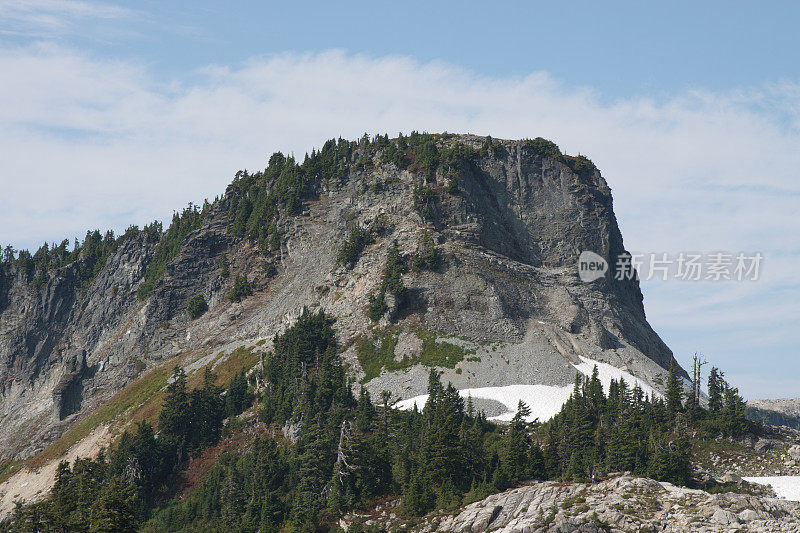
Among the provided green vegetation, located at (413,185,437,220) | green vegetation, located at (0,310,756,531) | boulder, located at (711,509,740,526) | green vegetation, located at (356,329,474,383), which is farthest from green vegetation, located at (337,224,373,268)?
boulder, located at (711,509,740,526)

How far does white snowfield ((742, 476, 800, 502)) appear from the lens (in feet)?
343

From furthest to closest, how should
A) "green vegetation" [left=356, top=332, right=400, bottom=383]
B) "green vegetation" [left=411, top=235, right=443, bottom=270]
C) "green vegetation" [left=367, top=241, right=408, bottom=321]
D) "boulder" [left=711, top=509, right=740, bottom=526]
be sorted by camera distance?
"green vegetation" [left=411, top=235, right=443, bottom=270]
"green vegetation" [left=367, top=241, right=408, bottom=321]
"green vegetation" [left=356, top=332, right=400, bottom=383]
"boulder" [left=711, top=509, right=740, bottom=526]

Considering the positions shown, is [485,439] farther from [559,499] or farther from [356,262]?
[356,262]

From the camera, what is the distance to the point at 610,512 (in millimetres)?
88062

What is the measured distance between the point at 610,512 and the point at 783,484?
3445cm

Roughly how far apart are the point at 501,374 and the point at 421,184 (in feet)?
A: 204

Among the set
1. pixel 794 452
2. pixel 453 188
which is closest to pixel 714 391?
pixel 794 452

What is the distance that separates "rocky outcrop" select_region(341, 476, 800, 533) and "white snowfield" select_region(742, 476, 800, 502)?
46.8 ft

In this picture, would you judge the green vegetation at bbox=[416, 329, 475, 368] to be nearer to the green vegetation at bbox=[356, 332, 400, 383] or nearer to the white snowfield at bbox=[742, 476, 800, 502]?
the green vegetation at bbox=[356, 332, 400, 383]

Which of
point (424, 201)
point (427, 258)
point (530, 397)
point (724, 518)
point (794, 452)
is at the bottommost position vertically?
point (724, 518)

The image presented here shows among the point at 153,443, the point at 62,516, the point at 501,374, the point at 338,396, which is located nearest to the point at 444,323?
the point at 501,374

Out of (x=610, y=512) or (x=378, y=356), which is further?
(x=378, y=356)

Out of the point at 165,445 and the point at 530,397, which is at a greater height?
the point at 530,397

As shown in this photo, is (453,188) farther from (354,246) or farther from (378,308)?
(378,308)
